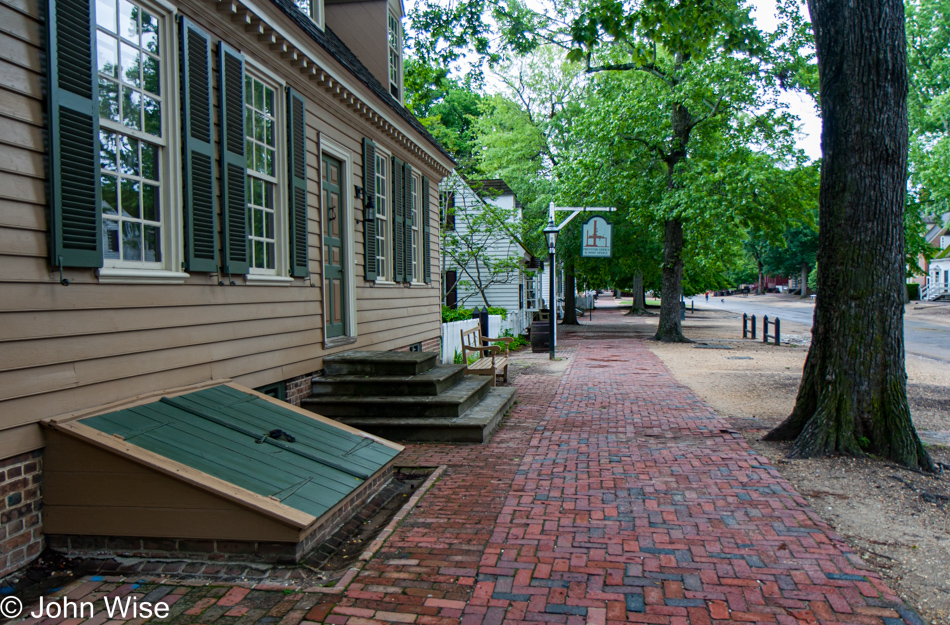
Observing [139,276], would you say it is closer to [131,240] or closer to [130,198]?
[131,240]

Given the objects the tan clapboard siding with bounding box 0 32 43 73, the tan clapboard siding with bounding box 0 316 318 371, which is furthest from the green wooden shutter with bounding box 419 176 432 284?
the tan clapboard siding with bounding box 0 32 43 73

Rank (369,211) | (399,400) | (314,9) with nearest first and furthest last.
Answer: (399,400)
(314,9)
(369,211)

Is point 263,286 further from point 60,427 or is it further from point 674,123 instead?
point 674,123

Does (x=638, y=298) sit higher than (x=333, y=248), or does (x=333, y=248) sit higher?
(x=333, y=248)

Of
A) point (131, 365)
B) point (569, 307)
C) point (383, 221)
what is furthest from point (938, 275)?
point (131, 365)

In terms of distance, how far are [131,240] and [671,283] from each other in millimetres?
19141

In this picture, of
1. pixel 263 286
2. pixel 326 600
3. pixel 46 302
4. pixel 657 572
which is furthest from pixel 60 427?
pixel 657 572

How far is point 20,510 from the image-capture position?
12.1 ft

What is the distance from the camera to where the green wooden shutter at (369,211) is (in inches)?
357

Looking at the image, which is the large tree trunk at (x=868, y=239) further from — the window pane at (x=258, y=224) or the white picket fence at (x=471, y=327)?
the white picket fence at (x=471, y=327)

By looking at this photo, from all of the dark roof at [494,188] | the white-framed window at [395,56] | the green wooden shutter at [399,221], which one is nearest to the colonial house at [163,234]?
the green wooden shutter at [399,221]

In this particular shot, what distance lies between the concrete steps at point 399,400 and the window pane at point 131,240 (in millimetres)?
3105

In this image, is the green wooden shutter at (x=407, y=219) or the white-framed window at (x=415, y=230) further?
the white-framed window at (x=415, y=230)

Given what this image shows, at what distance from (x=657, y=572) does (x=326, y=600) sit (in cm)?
193
